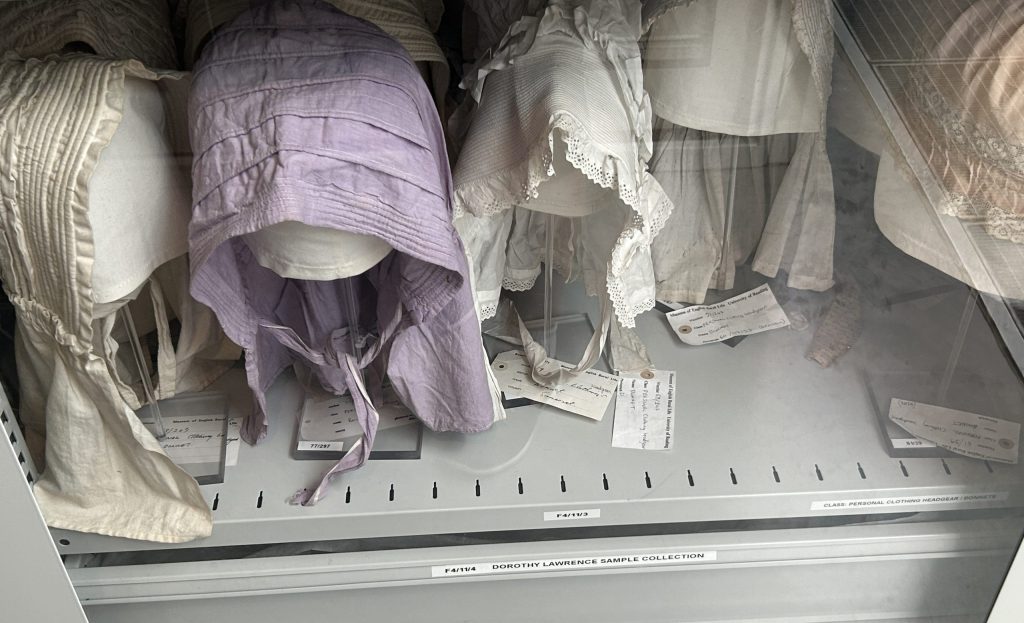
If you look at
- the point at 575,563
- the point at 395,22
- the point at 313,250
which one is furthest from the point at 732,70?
the point at 575,563

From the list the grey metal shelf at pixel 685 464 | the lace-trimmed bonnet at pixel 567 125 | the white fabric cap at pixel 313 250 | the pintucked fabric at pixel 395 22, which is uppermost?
the pintucked fabric at pixel 395 22

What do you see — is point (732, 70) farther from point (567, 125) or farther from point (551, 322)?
point (551, 322)

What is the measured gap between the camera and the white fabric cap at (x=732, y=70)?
75 centimetres

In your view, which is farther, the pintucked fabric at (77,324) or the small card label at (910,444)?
the small card label at (910,444)

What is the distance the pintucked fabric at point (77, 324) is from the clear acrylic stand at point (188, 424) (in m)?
0.01

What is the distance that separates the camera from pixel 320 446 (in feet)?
3.01

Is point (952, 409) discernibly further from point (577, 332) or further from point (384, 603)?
point (384, 603)

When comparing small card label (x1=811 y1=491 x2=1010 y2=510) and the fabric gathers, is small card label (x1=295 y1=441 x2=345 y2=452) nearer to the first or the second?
the fabric gathers

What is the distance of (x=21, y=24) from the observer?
690mm

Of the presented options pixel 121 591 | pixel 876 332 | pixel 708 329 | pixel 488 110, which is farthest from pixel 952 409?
pixel 121 591

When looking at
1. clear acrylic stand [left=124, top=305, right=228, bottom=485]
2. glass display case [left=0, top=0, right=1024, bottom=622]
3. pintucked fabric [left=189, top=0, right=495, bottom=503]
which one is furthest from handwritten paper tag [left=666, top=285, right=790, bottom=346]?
clear acrylic stand [left=124, top=305, right=228, bottom=485]

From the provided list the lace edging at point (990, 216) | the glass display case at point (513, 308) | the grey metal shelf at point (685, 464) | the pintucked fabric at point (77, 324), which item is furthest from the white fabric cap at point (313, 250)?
the lace edging at point (990, 216)

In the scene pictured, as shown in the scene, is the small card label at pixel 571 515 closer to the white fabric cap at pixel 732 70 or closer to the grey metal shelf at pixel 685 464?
the grey metal shelf at pixel 685 464

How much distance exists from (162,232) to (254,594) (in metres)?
0.39
